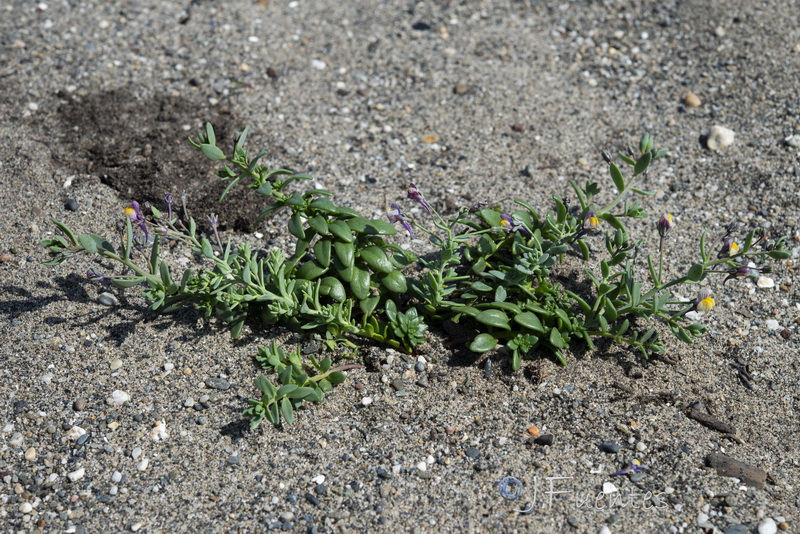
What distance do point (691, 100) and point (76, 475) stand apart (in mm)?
3875

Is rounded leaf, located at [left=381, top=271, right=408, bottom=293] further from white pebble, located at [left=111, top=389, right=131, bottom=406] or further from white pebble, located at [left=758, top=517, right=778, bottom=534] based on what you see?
white pebble, located at [left=758, top=517, right=778, bottom=534]

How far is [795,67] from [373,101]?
104 inches

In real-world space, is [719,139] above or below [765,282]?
above

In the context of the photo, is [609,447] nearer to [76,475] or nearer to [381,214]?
[381,214]

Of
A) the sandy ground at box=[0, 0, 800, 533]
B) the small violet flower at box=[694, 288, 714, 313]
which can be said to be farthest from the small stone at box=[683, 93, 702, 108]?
the small violet flower at box=[694, 288, 714, 313]

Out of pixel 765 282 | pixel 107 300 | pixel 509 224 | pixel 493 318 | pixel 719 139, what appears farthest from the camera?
pixel 719 139

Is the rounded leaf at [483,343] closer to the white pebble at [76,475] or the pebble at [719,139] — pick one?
the white pebble at [76,475]

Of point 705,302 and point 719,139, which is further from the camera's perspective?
point 719,139

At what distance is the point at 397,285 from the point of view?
3.11m

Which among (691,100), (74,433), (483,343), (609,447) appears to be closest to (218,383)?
(74,433)

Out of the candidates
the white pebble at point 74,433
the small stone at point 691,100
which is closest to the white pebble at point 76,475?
the white pebble at point 74,433

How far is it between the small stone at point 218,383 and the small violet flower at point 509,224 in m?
1.33

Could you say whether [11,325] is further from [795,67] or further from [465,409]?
[795,67]

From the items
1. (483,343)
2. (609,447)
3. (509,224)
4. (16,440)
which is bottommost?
(16,440)
